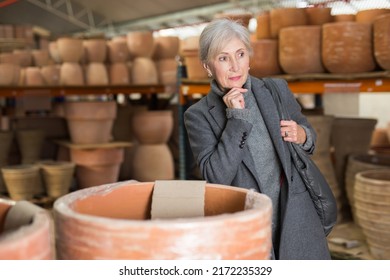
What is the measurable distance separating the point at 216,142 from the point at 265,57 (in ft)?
5.54

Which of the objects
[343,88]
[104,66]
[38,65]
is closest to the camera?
[343,88]

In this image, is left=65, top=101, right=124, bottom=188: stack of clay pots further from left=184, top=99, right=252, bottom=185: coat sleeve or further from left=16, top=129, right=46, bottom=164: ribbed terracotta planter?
left=184, top=99, right=252, bottom=185: coat sleeve

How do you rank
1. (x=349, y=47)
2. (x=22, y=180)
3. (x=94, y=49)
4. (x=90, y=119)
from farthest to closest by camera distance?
1. (x=94, y=49)
2. (x=90, y=119)
3. (x=22, y=180)
4. (x=349, y=47)

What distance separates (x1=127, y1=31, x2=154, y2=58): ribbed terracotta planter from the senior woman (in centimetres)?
343

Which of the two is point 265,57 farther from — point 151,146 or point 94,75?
point 94,75

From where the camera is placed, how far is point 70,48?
449 cm

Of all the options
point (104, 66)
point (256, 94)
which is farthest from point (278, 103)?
point (104, 66)

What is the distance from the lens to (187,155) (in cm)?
363

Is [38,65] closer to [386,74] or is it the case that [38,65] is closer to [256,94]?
[386,74]

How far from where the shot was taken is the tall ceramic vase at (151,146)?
14.0ft

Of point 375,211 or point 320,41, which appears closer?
point 375,211

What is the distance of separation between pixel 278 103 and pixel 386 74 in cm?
133

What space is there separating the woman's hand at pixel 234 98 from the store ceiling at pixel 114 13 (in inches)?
322

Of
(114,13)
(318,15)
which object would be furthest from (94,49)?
(114,13)
